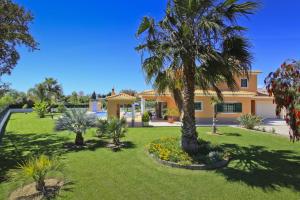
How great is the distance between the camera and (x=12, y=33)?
14.8 m

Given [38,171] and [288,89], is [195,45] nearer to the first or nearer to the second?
[288,89]

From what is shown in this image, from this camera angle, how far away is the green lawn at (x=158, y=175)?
8539mm

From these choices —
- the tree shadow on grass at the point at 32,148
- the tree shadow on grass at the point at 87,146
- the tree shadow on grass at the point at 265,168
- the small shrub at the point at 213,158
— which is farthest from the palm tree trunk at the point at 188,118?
the tree shadow on grass at the point at 87,146

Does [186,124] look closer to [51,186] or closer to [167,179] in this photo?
[167,179]

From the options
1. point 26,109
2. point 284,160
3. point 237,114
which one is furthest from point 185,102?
point 26,109

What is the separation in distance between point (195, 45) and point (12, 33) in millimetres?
10714

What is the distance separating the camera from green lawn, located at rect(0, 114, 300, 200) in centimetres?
854

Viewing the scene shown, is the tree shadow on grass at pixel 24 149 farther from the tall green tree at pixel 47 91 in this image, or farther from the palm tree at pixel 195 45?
the tall green tree at pixel 47 91

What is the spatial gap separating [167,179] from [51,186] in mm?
4337

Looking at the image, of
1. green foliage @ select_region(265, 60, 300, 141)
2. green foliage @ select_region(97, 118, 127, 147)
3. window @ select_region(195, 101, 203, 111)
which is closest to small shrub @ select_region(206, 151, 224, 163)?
green foliage @ select_region(97, 118, 127, 147)

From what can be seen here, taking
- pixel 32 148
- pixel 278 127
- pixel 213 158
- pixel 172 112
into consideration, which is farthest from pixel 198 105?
pixel 32 148

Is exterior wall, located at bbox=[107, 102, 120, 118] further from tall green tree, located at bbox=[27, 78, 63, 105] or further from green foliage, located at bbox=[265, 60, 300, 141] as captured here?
tall green tree, located at bbox=[27, 78, 63, 105]

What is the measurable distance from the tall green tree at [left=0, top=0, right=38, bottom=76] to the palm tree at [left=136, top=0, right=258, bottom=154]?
766cm

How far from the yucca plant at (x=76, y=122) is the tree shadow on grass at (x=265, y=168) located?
8411 millimetres
